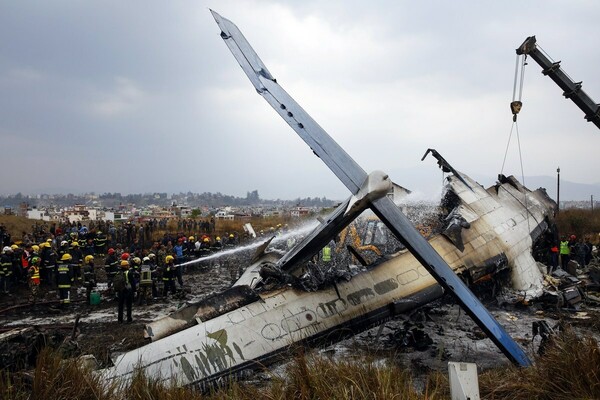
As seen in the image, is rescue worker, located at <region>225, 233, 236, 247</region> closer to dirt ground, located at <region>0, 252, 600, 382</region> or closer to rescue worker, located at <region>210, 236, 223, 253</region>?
rescue worker, located at <region>210, 236, 223, 253</region>

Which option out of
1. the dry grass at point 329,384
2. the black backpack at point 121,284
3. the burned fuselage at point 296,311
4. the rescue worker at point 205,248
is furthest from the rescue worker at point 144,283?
the dry grass at point 329,384

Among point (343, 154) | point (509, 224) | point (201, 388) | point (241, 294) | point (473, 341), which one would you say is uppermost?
point (343, 154)

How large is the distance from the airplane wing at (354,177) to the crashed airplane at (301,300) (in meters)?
0.01

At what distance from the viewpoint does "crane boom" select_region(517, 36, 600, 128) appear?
15.2 m

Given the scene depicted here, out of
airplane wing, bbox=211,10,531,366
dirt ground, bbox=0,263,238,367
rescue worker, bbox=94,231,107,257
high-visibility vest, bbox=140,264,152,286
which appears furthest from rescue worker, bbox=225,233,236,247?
airplane wing, bbox=211,10,531,366

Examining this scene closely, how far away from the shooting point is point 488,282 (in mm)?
11000

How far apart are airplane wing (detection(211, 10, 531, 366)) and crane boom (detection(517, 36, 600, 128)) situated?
40.8 ft

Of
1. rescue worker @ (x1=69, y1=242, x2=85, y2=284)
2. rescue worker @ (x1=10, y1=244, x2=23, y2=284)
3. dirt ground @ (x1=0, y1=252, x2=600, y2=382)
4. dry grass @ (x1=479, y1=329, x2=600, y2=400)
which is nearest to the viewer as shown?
dry grass @ (x1=479, y1=329, x2=600, y2=400)

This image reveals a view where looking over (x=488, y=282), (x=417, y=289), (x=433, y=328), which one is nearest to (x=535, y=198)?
(x=488, y=282)

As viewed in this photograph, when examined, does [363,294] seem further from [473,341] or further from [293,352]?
[473,341]

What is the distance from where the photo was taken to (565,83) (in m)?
15.3

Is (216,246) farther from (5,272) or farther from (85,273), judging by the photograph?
(5,272)

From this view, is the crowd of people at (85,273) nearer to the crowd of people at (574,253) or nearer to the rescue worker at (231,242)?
the rescue worker at (231,242)

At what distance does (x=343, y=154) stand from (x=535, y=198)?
9.48 metres
